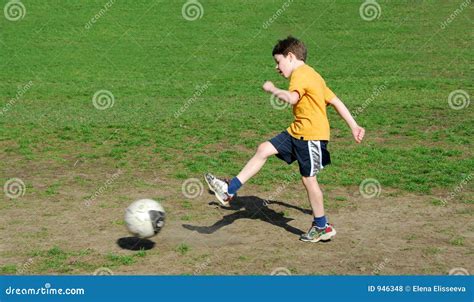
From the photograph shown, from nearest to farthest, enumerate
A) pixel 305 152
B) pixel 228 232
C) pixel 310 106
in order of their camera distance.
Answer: pixel 310 106, pixel 305 152, pixel 228 232

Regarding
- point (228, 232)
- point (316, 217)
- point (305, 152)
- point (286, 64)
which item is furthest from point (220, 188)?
point (286, 64)

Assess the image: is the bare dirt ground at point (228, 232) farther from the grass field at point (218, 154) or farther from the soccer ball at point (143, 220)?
the soccer ball at point (143, 220)

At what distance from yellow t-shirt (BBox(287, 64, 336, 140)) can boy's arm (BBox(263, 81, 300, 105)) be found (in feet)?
0.51

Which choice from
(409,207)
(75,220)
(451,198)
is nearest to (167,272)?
(75,220)

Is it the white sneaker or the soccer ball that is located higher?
the white sneaker

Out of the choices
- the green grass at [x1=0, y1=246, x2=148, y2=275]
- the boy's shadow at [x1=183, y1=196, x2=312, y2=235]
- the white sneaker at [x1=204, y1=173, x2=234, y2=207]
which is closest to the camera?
the green grass at [x1=0, y1=246, x2=148, y2=275]

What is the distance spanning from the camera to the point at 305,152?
7816mm

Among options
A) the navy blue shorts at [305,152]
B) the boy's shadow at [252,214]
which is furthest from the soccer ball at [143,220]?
the navy blue shorts at [305,152]

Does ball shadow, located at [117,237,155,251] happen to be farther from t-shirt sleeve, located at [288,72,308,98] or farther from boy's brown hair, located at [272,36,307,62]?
boy's brown hair, located at [272,36,307,62]

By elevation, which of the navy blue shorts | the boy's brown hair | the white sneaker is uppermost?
the boy's brown hair

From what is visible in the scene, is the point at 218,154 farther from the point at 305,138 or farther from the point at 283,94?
the point at 283,94

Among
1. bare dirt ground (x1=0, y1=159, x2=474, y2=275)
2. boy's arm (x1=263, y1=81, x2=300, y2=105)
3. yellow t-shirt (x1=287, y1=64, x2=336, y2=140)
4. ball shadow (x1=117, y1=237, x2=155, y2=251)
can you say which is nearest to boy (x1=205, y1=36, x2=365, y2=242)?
yellow t-shirt (x1=287, y1=64, x2=336, y2=140)

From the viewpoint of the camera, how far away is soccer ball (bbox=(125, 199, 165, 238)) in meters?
7.45

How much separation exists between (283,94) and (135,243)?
7.73 ft
